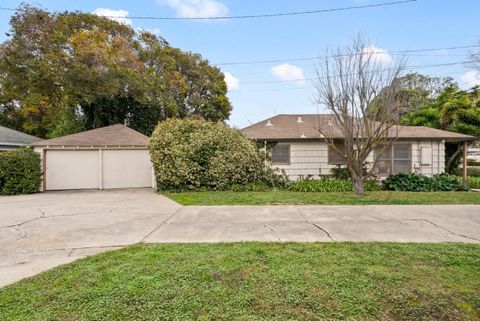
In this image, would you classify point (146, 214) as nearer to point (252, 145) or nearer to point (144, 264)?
point (144, 264)

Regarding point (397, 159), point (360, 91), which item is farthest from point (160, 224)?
point (397, 159)

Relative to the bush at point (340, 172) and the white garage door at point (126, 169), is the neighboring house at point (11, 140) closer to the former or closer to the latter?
the white garage door at point (126, 169)

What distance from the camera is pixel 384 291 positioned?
2.46 metres

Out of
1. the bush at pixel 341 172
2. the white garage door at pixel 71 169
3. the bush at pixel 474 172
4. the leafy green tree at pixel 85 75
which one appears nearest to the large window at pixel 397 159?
the bush at pixel 341 172

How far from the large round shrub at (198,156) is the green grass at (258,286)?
21.6ft

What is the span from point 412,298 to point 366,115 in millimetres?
7282

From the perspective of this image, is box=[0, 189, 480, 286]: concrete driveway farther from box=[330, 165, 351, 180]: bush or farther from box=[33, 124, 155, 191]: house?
box=[33, 124, 155, 191]: house

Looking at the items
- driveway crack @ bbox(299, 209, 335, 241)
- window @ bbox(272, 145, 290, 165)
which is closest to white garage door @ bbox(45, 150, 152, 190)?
window @ bbox(272, 145, 290, 165)

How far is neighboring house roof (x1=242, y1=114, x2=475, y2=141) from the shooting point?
10766 mm

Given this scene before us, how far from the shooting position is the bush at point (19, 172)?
9.93m

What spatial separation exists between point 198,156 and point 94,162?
5.56 meters

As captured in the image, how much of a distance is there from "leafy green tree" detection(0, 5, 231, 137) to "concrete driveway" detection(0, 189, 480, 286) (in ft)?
29.8

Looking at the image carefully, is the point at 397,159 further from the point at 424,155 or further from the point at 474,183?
the point at 474,183

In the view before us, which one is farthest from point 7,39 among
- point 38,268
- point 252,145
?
point 38,268
